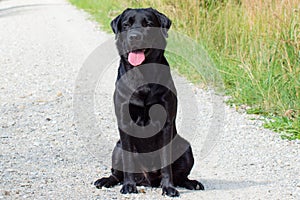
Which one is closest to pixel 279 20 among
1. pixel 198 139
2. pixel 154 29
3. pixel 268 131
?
pixel 268 131

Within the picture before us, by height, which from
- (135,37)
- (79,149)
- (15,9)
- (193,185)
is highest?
(135,37)

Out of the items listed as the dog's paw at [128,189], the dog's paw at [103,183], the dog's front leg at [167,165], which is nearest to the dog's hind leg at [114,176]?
the dog's paw at [103,183]

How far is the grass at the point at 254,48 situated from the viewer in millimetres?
6461

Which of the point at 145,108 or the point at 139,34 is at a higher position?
the point at 139,34

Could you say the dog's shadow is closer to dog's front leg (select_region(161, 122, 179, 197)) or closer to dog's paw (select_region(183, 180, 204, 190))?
dog's paw (select_region(183, 180, 204, 190))

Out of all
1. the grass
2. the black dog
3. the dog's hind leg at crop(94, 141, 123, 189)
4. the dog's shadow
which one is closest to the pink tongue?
the black dog

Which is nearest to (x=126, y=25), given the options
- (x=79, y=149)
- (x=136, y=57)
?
(x=136, y=57)

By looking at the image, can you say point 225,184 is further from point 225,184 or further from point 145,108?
point 145,108

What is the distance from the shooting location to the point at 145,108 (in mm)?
4125

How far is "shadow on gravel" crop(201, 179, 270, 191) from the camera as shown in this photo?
4453 millimetres

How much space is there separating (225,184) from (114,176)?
0.82 meters

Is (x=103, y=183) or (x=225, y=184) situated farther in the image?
(x=225, y=184)

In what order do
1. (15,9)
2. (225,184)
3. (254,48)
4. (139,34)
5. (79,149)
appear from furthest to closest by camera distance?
(15,9) → (254,48) → (79,149) → (225,184) → (139,34)

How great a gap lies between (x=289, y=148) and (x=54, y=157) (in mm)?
2062
